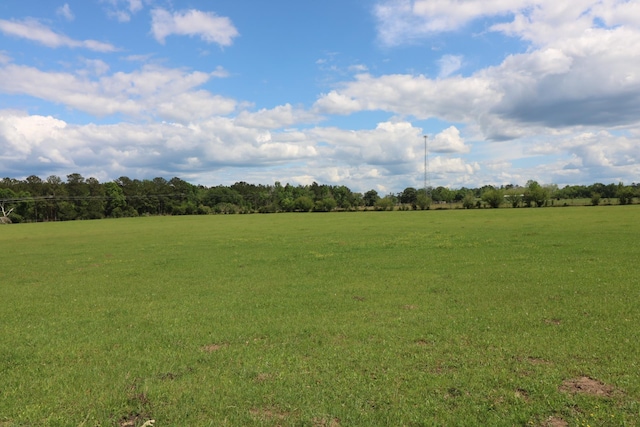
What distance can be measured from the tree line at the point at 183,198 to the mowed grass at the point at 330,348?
116 meters

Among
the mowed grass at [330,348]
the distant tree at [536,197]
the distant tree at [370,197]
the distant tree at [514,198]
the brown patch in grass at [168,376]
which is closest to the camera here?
the mowed grass at [330,348]

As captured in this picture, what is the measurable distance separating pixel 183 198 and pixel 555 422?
168m

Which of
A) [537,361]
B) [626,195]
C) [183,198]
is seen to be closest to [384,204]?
[626,195]

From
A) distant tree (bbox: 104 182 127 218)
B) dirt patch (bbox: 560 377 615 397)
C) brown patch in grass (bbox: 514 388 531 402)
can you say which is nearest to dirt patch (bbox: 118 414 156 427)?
brown patch in grass (bbox: 514 388 531 402)

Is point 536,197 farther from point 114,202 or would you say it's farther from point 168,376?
point 114,202

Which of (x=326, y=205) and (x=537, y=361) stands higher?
(x=326, y=205)

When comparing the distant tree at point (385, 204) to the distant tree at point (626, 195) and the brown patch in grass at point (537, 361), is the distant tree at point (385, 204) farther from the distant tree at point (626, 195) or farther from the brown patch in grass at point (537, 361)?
the brown patch in grass at point (537, 361)

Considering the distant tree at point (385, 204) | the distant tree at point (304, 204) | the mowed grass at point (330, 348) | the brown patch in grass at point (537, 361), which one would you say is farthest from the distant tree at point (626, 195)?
the brown patch in grass at point (537, 361)

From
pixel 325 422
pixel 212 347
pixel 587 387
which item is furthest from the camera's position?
pixel 212 347

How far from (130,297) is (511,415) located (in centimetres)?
1312

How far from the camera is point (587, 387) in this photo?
6191 mm

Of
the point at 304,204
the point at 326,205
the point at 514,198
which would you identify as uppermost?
the point at 514,198

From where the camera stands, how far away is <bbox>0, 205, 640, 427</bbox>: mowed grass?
581cm

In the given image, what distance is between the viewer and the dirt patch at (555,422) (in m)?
5.26
